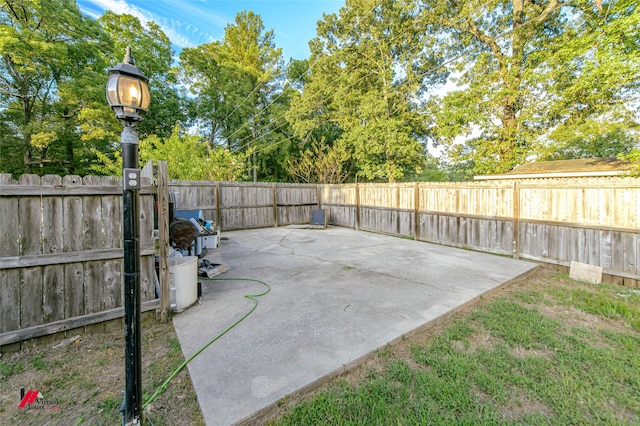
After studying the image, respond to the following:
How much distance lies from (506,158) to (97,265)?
1166cm

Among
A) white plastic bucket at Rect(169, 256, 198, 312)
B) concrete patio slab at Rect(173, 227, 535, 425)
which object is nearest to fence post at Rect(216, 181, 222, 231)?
concrete patio slab at Rect(173, 227, 535, 425)

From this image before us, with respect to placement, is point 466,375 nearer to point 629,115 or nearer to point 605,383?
point 605,383

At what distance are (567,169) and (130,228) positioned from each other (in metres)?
14.1

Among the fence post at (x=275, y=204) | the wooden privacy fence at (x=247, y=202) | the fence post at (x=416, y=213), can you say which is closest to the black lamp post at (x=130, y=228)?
the wooden privacy fence at (x=247, y=202)

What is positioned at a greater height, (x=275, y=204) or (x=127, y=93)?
(x=127, y=93)

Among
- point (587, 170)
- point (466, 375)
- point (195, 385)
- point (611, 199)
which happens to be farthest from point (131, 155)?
point (587, 170)

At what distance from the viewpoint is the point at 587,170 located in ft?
33.2

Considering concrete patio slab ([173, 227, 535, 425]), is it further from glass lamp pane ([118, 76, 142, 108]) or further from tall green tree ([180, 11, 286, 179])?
tall green tree ([180, 11, 286, 179])

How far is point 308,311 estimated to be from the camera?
3021mm

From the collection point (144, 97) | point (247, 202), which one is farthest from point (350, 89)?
point (144, 97)

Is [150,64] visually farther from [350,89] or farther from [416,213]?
[416,213]

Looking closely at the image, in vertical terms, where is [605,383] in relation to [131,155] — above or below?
below

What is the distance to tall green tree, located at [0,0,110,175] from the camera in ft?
33.9

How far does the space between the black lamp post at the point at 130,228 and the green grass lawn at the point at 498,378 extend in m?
0.80
